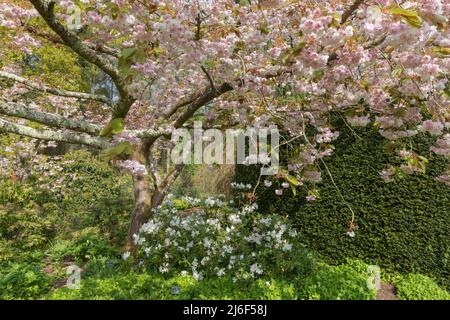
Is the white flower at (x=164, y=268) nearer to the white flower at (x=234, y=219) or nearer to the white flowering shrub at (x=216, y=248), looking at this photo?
the white flowering shrub at (x=216, y=248)

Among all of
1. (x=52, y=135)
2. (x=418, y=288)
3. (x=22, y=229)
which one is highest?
(x=52, y=135)

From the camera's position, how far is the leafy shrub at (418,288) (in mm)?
5000

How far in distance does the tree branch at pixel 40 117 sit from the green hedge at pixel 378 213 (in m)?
3.58

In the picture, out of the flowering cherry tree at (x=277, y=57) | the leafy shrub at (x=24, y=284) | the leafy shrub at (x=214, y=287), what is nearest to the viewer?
the flowering cherry tree at (x=277, y=57)

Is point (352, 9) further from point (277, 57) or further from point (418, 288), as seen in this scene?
point (418, 288)

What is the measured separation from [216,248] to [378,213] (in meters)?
2.75

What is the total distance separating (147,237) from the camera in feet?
15.2

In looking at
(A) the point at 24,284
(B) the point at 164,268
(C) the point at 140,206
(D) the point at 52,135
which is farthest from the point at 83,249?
(D) the point at 52,135

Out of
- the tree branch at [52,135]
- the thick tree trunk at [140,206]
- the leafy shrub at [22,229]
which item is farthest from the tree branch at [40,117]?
the leafy shrub at [22,229]

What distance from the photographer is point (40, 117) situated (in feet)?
11.0

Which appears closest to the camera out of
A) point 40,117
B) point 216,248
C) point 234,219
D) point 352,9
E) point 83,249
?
point 352,9

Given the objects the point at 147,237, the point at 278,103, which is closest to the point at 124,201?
the point at 147,237

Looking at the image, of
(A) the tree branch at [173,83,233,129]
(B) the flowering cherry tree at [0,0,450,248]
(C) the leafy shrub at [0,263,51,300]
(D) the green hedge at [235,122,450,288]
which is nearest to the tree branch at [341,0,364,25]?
(B) the flowering cherry tree at [0,0,450,248]
